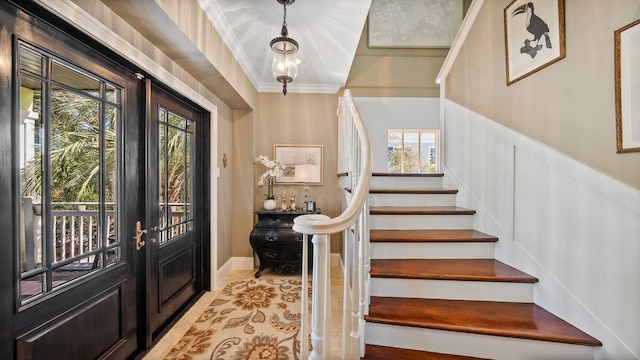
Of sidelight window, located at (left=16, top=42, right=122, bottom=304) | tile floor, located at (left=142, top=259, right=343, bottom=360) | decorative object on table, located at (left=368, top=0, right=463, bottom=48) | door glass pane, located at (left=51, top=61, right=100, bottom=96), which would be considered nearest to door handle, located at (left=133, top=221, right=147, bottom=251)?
A: sidelight window, located at (left=16, top=42, right=122, bottom=304)

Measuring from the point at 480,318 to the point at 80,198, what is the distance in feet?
7.61

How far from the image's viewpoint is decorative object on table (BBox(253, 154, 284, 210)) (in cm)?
328

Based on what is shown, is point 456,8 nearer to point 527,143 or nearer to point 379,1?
point 379,1

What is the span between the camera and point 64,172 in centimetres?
132

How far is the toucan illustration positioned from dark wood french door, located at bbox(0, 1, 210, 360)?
103 inches

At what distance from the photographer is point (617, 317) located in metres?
1.12

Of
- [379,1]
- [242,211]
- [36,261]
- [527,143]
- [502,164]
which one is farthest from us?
[379,1]

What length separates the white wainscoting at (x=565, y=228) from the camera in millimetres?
1091

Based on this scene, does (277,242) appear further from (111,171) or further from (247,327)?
(111,171)

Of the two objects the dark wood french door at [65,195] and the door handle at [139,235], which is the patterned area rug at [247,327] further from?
the door handle at [139,235]

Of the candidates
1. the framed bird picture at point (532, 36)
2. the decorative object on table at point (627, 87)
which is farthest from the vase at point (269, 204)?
the decorative object on table at point (627, 87)

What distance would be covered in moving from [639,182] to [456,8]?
3.85 m

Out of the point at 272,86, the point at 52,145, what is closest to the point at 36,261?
the point at 52,145

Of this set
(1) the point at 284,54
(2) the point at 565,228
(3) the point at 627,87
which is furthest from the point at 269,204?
(3) the point at 627,87
